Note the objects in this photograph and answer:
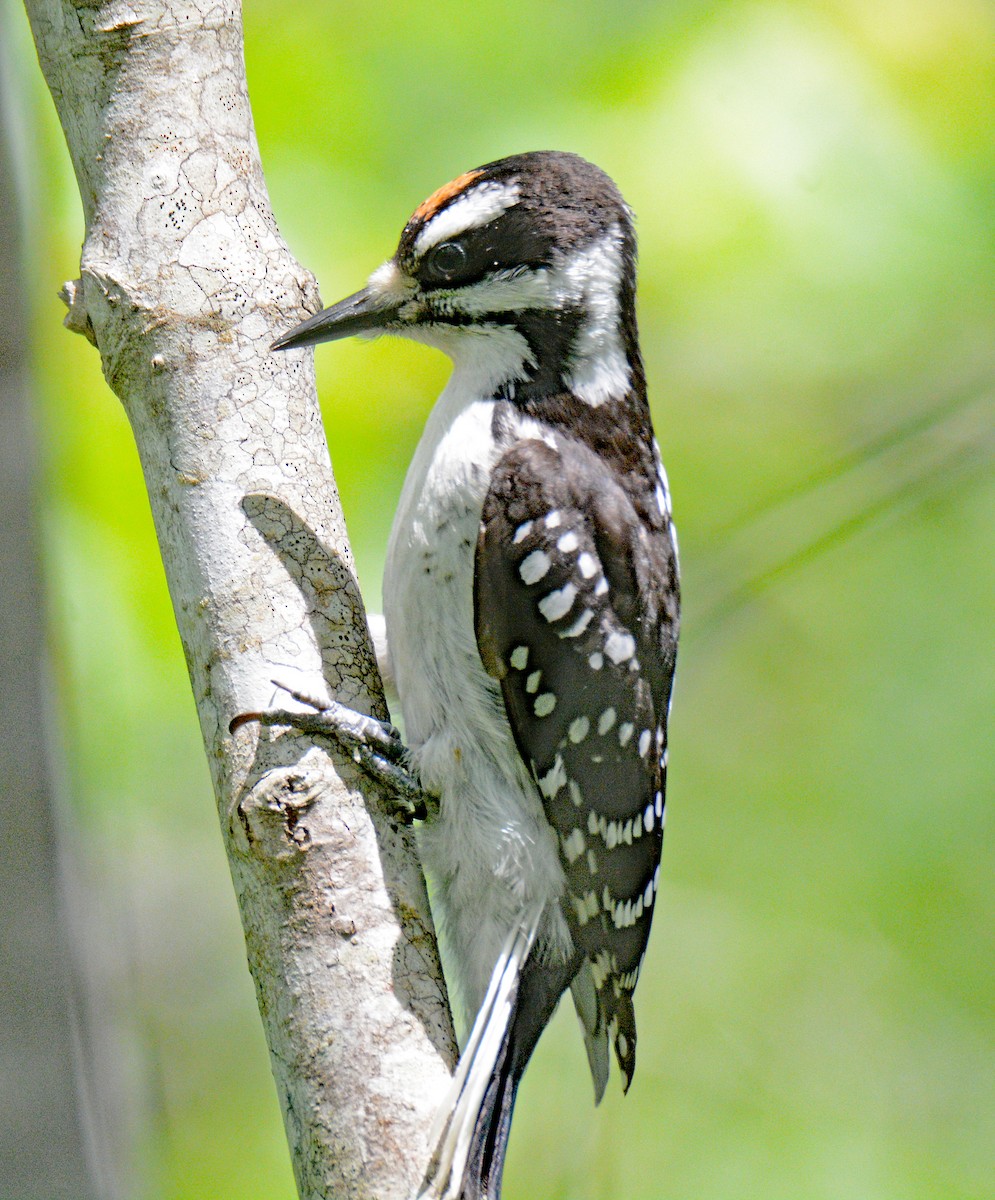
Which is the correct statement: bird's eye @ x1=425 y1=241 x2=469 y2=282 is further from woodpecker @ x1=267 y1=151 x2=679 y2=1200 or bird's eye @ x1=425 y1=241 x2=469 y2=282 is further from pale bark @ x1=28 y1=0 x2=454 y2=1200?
pale bark @ x1=28 y1=0 x2=454 y2=1200

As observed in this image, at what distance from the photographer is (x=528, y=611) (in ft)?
6.39

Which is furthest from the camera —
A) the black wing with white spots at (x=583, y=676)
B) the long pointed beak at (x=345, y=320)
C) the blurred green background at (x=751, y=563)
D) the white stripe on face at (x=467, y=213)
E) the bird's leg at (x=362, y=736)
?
the blurred green background at (x=751, y=563)

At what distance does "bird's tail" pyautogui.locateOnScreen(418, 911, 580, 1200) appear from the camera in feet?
4.53

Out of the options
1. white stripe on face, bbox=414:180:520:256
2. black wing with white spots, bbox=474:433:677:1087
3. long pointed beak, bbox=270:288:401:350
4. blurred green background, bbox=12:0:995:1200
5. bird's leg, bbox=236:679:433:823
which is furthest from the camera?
blurred green background, bbox=12:0:995:1200

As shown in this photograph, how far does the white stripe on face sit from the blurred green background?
58cm

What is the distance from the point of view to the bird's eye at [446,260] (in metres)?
2.10

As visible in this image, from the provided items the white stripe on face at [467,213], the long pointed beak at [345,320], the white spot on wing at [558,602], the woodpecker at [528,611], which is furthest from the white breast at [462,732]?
the white stripe on face at [467,213]

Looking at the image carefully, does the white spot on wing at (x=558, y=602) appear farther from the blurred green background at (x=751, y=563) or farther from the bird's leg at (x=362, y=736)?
the blurred green background at (x=751, y=563)

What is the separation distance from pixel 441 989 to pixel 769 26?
9.16 ft

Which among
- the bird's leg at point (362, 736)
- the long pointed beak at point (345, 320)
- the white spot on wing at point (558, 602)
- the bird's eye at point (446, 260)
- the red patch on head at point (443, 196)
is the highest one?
the red patch on head at point (443, 196)

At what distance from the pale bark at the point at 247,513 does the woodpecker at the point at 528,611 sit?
0.21 meters

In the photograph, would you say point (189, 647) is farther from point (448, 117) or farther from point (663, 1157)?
point (663, 1157)

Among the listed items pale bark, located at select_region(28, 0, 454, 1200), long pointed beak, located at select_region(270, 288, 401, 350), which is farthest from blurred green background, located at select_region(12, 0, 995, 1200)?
pale bark, located at select_region(28, 0, 454, 1200)

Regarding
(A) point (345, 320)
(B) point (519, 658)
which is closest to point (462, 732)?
(B) point (519, 658)
